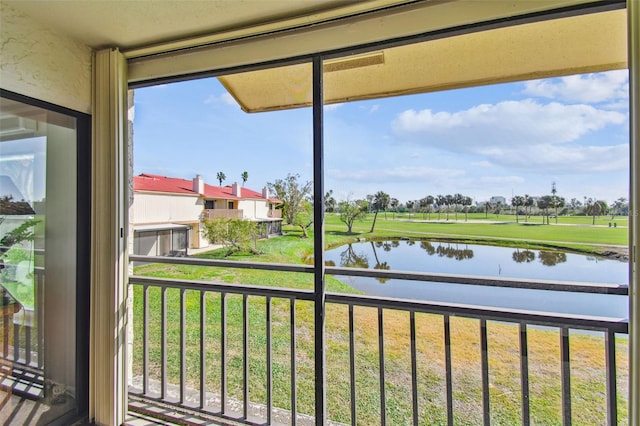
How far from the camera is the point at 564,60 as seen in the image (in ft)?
4.79

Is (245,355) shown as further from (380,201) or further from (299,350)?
(380,201)

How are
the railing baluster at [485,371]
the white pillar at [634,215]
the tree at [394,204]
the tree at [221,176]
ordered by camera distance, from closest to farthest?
1. the white pillar at [634,215]
2. the railing baluster at [485,371]
3. the tree at [394,204]
4. the tree at [221,176]

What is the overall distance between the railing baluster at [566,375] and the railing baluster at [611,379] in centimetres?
13

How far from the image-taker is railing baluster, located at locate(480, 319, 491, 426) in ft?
4.60

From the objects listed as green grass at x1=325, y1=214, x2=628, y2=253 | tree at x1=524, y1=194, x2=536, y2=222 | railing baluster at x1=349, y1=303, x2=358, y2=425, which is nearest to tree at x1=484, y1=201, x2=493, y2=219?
green grass at x1=325, y1=214, x2=628, y2=253

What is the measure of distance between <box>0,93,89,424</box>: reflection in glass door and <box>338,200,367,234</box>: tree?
1641mm

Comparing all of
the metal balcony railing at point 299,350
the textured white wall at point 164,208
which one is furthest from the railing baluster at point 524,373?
the textured white wall at point 164,208

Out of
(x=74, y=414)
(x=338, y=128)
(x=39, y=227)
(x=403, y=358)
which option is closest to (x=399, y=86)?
(x=338, y=128)

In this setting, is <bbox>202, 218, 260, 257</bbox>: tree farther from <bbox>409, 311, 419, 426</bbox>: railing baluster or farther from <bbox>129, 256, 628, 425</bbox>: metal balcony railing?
<bbox>409, 311, 419, 426</bbox>: railing baluster

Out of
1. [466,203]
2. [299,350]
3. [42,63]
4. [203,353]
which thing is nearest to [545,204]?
[466,203]

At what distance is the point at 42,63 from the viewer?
160 centimetres

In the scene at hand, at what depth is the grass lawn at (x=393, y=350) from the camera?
1340 millimetres

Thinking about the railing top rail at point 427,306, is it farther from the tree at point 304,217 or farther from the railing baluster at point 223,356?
the tree at point 304,217

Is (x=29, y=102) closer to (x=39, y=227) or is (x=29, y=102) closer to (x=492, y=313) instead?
(x=39, y=227)
